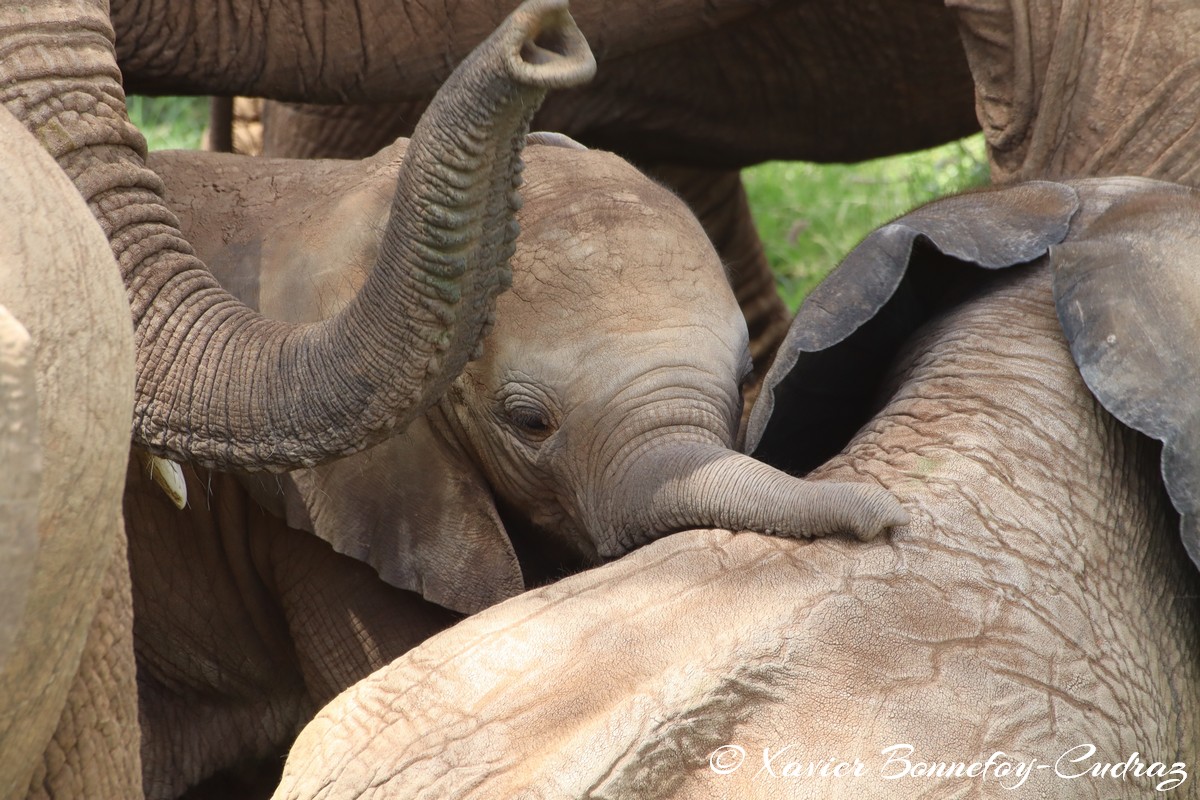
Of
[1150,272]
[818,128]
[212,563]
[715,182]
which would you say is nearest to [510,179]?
[1150,272]

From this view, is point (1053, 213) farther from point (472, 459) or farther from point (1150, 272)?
point (472, 459)

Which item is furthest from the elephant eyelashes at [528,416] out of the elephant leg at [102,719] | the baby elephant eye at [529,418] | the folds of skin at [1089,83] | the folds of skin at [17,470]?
the folds of skin at [17,470]

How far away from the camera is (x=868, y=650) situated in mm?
1779

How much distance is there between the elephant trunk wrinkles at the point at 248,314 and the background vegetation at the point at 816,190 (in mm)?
2791

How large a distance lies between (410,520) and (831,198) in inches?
124

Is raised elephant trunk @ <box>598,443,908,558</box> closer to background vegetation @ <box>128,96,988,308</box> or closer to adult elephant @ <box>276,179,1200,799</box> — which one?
adult elephant @ <box>276,179,1200,799</box>

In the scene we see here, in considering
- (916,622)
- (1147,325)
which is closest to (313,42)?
(1147,325)

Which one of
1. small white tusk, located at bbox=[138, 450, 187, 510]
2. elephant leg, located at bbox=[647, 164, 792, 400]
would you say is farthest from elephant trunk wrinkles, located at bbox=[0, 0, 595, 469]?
elephant leg, located at bbox=[647, 164, 792, 400]

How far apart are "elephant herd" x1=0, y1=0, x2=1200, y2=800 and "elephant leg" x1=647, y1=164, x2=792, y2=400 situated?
5.02 ft

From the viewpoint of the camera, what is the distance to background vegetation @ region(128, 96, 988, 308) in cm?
497

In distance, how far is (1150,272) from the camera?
212 centimetres

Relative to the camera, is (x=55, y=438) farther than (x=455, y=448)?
No

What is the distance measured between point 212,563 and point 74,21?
35.4 inches

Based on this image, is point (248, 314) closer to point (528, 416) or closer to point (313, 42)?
point (528, 416)
